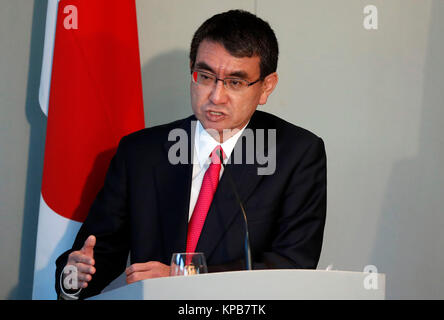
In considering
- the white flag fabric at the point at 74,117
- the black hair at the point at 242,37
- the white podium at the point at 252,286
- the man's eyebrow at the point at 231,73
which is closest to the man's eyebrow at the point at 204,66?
the man's eyebrow at the point at 231,73

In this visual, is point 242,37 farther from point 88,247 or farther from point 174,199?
point 88,247

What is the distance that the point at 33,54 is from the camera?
295 cm

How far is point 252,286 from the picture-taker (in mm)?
1276

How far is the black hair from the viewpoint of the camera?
7.55ft

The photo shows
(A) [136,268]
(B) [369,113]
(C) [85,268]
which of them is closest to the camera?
(A) [136,268]

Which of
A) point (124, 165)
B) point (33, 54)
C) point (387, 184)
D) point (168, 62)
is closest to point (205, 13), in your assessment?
point (168, 62)

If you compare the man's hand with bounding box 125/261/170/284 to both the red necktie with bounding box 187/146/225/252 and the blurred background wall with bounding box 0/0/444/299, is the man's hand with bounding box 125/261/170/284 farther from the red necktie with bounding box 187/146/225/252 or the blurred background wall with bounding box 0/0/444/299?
the blurred background wall with bounding box 0/0/444/299

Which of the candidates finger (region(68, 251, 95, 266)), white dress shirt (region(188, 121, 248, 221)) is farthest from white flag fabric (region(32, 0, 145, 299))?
finger (region(68, 251, 95, 266))

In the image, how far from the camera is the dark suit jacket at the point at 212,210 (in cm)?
225

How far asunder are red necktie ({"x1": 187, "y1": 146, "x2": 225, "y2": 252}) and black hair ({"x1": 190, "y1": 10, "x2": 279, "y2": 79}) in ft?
1.34

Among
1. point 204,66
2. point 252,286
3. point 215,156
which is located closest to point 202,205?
point 215,156

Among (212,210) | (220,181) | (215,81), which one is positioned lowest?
(212,210)

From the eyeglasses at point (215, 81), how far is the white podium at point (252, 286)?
44.7 inches

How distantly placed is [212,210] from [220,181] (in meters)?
0.12
